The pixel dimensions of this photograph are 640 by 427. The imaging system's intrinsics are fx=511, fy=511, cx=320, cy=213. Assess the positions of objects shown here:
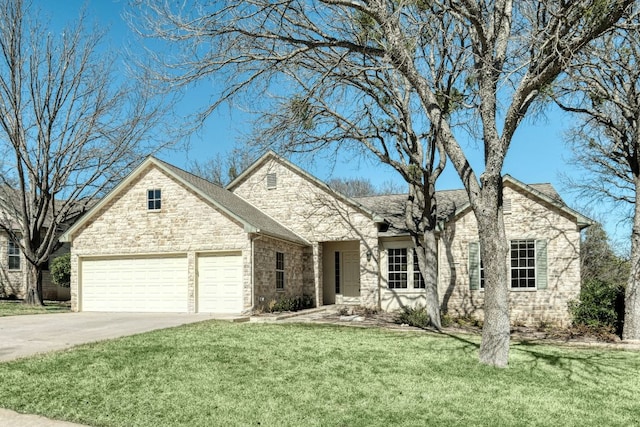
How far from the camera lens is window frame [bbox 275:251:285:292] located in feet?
61.2

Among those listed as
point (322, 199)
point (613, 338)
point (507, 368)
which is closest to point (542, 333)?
point (613, 338)

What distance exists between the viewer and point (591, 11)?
7.68 meters

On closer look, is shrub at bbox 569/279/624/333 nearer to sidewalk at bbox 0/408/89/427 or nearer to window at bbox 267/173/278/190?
window at bbox 267/173/278/190

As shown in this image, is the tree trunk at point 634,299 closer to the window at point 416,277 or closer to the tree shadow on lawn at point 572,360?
the tree shadow on lawn at point 572,360

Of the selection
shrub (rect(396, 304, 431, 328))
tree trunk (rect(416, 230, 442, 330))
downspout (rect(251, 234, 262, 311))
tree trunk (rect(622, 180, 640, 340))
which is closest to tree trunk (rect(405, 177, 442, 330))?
tree trunk (rect(416, 230, 442, 330))

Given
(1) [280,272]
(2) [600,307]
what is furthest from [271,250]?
(2) [600,307]

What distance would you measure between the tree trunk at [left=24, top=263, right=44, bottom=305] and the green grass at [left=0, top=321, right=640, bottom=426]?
44.6 ft

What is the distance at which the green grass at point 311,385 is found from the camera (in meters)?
6.28

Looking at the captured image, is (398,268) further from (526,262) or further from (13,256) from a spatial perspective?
(13,256)

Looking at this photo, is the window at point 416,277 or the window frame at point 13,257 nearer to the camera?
the window at point 416,277

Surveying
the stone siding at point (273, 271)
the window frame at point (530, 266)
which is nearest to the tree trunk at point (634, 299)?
the window frame at point (530, 266)

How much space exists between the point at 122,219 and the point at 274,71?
1061 centimetres

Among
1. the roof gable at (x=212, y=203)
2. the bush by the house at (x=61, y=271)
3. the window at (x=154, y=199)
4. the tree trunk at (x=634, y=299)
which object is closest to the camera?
the tree trunk at (x=634, y=299)

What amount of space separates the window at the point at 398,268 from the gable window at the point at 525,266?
8.50ft
